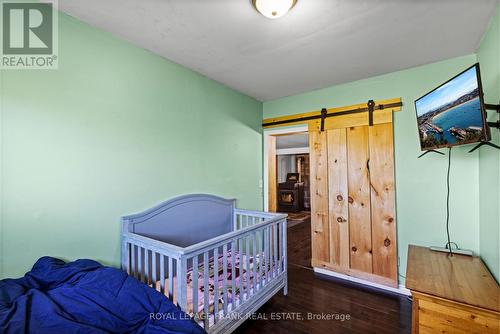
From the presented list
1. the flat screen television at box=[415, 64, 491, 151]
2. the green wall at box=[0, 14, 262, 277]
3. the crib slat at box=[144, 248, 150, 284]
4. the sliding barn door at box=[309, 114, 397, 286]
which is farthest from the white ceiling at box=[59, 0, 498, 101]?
the crib slat at box=[144, 248, 150, 284]

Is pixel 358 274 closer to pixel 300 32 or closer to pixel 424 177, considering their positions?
pixel 424 177

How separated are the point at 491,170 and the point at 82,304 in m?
2.71

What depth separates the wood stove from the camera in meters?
6.87

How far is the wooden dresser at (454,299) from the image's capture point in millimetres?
1124

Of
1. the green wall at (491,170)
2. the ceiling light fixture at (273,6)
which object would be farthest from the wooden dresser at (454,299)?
the ceiling light fixture at (273,6)

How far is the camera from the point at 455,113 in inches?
56.8

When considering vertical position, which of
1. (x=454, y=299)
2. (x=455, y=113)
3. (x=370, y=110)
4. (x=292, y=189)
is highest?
(x=370, y=110)

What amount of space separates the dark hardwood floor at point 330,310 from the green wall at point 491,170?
847mm

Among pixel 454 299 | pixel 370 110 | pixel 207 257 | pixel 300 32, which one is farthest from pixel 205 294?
pixel 370 110

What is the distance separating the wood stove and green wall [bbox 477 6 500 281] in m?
5.09

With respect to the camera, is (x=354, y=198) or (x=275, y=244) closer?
(x=275, y=244)

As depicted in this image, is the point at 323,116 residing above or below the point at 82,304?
above

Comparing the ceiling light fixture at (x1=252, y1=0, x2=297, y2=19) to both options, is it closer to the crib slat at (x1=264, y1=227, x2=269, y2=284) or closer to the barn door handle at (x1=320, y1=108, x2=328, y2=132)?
the barn door handle at (x1=320, y1=108, x2=328, y2=132)

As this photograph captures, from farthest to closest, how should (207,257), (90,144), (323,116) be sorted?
1. (323,116)
2. (90,144)
3. (207,257)
